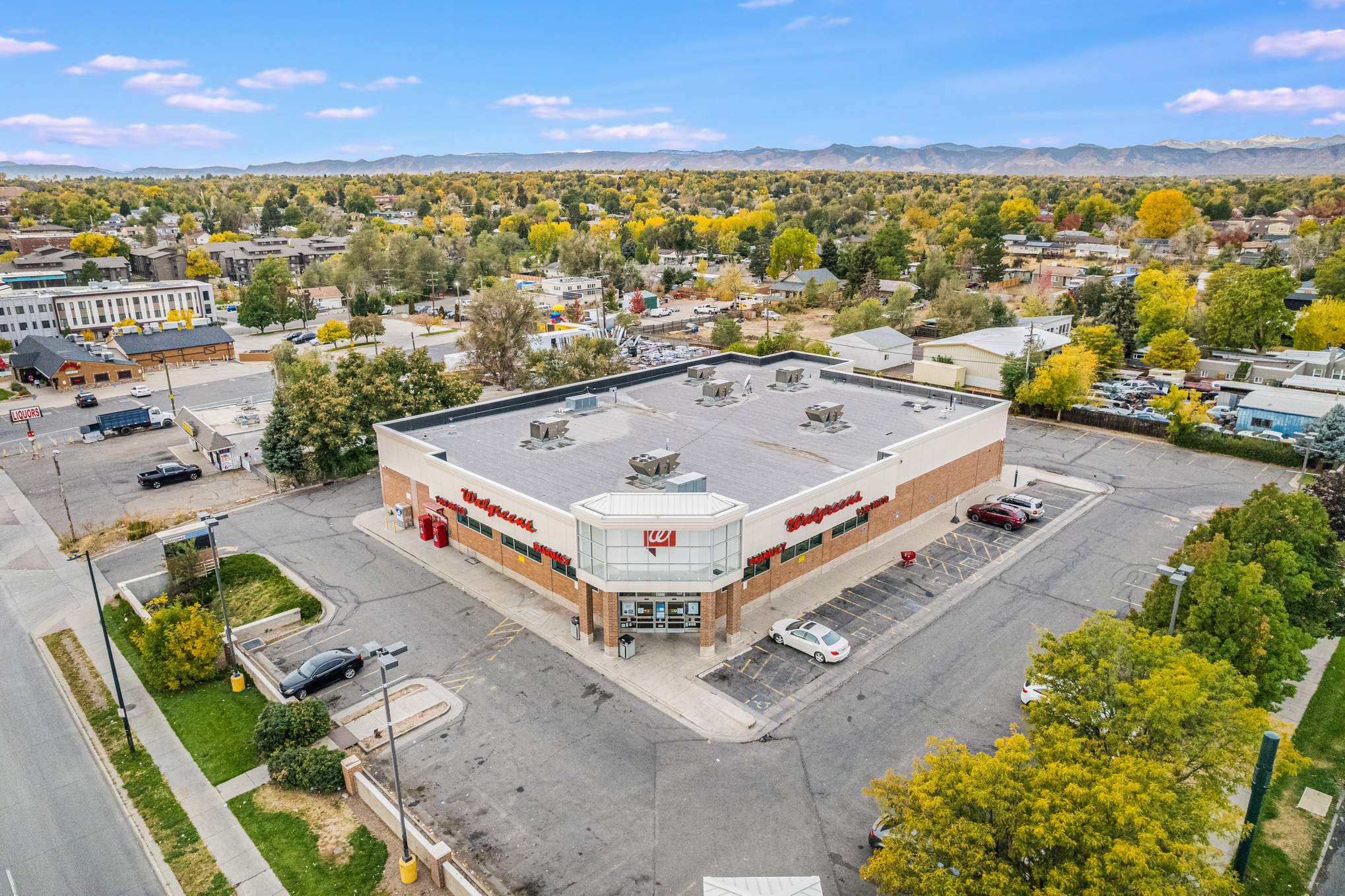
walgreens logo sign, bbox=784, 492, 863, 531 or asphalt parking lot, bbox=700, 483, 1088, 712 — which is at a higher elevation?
walgreens logo sign, bbox=784, 492, 863, 531

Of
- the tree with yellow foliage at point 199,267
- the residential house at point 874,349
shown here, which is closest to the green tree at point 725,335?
the residential house at point 874,349

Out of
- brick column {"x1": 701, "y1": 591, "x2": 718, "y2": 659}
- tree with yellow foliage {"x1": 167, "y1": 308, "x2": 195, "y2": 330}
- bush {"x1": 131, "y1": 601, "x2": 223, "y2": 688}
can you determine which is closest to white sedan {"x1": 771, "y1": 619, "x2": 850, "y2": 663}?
brick column {"x1": 701, "y1": 591, "x2": 718, "y2": 659}

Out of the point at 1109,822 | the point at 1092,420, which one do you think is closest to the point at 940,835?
the point at 1109,822

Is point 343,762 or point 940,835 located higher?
point 940,835

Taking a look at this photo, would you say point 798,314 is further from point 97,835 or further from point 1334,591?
point 97,835

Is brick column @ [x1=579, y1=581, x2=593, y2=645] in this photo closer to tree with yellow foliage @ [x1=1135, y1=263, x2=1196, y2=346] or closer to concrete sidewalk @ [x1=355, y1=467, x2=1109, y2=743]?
concrete sidewalk @ [x1=355, y1=467, x2=1109, y2=743]

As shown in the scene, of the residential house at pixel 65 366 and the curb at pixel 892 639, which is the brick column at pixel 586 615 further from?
the residential house at pixel 65 366
